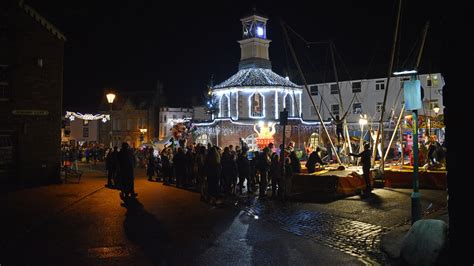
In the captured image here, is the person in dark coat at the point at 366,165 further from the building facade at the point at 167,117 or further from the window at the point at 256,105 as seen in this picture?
the building facade at the point at 167,117

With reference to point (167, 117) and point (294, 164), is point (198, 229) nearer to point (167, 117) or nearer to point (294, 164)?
point (294, 164)

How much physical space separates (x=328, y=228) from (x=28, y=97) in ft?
51.1

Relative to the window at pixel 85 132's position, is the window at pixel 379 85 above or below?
above

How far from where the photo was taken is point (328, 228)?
1046 cm

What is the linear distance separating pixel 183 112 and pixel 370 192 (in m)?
53.1

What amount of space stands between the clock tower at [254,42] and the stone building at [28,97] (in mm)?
23672

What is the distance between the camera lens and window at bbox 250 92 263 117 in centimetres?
4044

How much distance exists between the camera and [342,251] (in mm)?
8383

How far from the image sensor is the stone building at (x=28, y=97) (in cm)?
1973

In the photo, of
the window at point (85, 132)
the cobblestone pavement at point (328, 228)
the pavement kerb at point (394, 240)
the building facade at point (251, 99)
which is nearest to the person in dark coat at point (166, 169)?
the cobblestone pavement at point (328, 228)

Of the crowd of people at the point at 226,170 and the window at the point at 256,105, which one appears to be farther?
the window at the point at 256,105

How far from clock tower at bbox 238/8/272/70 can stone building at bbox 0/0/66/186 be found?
23.7 metres

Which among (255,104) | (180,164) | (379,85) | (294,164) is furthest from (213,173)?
(379,85)

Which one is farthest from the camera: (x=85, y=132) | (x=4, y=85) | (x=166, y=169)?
(x=85, y=132)
